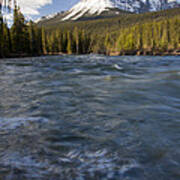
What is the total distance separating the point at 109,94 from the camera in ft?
23.0

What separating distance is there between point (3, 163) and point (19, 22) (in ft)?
191

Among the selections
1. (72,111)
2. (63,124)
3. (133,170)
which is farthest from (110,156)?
(72,111)

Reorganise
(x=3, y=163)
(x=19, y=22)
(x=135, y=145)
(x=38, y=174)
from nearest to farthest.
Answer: (x=38, y=174)
(x=3, y=163)
(x=135, y=145)
(x=19, y=22)

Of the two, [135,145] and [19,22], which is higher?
[19,22]

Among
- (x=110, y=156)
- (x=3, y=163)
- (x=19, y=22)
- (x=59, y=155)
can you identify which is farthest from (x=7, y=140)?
(x=19, y=22)

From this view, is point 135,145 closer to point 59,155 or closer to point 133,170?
point 133,170

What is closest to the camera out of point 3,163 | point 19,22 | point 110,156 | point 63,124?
point 3,163

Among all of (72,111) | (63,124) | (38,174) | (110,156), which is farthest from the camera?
(72,111)

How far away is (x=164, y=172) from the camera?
2.60 m

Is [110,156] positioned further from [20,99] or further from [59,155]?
[20,99]

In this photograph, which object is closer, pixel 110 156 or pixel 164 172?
pixel 164 172

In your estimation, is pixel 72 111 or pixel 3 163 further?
pixel 72 111

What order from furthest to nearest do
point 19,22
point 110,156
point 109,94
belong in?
1. point 19,22
2. point 109,94
3. point 110,156

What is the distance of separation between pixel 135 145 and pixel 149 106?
8.07 feet
